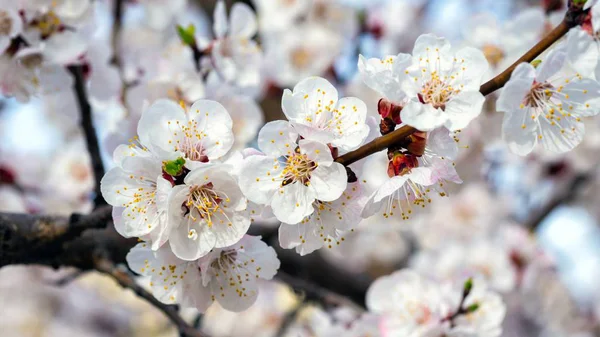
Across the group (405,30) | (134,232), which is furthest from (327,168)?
(405,30)

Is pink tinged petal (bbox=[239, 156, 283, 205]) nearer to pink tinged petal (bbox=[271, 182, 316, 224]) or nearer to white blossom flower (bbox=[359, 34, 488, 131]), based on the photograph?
pink tinged petal (bbox=[271, 182, 316, 224])

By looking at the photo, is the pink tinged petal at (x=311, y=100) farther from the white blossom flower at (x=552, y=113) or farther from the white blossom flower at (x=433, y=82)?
the white blossom flower at (x=552, y=113)

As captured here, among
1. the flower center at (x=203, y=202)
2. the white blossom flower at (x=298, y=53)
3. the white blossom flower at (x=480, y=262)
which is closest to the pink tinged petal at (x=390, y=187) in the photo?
the flower center at (x=203, y=202)

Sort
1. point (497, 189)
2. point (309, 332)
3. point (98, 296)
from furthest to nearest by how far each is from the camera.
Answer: point (98, 296) < point (497, 189) < point (309, 332)

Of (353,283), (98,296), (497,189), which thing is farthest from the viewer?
(98,296)

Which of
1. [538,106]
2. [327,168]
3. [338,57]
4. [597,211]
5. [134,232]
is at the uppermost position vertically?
[538,106]

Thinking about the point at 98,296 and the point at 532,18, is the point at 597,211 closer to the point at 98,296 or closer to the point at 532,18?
the point at 532,18
